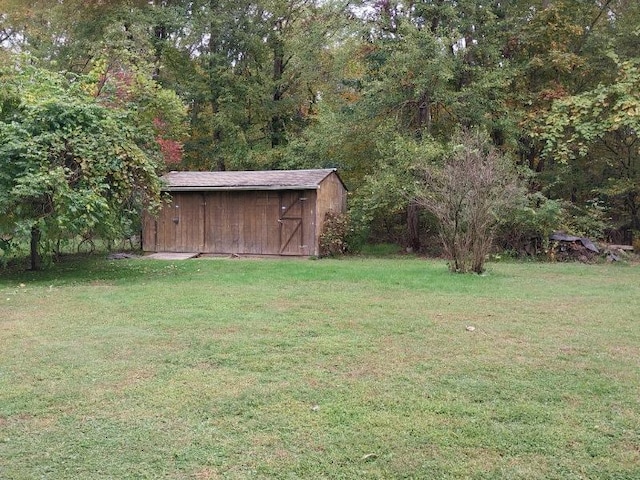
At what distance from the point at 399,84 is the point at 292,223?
5516 mm

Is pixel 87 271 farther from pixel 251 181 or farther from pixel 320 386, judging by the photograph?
pixel 320 386

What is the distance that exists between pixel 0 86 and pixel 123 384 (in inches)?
346

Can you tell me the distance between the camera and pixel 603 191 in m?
17.5

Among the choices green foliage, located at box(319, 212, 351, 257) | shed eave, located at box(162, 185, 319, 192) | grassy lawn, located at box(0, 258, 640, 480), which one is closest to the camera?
grassy lawn, located at box(0, 258, 640, 480)

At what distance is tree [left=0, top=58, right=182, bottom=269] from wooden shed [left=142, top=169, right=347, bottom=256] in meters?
4.93

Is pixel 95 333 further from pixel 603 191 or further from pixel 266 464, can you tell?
pixel 603 191

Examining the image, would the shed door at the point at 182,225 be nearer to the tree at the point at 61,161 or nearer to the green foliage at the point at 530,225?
the tree at the point at 61,161

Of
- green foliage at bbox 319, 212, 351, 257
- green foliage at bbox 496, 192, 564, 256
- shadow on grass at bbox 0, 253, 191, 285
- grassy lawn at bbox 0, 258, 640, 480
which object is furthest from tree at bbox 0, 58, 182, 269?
green foliage at bbox 496, 192, 564, 256

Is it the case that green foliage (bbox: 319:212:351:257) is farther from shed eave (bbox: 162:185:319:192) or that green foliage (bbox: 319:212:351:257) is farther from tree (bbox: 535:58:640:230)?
tree (bbox: 535:58:640:230)

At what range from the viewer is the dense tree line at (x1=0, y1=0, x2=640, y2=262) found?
15258 millimetres

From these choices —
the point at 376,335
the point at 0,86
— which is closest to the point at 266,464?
the point at 376,335

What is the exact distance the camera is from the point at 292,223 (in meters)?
15.4

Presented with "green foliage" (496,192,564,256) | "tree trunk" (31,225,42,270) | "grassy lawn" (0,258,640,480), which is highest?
"green foliage" (496,192,564,256)

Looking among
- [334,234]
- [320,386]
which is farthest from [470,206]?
[320,386]
